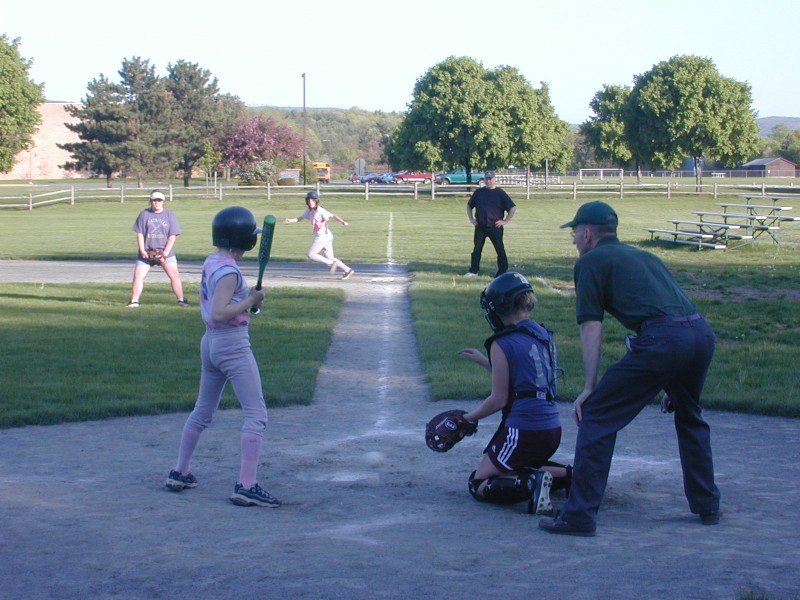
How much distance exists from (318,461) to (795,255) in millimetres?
19444

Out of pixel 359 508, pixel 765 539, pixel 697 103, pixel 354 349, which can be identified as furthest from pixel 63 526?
pixel 697 103

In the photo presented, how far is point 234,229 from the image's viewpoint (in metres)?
5.85

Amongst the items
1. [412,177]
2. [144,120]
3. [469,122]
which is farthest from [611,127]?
[144,120]

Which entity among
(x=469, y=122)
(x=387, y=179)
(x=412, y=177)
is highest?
(x=469, y=122)

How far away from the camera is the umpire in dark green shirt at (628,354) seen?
503 cm

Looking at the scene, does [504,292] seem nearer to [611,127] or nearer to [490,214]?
[490,214]

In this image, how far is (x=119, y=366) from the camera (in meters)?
10.4

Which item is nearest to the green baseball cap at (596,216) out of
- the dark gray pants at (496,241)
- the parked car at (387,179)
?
the dark gray pants at (496,241)

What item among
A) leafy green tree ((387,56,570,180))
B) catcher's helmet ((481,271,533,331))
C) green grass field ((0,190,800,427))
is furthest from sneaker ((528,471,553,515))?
leafy green tree ((387,56,570,180))

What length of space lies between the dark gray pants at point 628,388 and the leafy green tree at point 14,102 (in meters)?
68.4

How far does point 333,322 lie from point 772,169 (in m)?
132

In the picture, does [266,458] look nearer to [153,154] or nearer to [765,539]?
[765,539]

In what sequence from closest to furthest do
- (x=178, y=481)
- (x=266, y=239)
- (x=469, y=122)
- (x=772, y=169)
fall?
(x=266, y=239) < (x=178, y=481) < (x=469, y=122) < (x=772, y=169)

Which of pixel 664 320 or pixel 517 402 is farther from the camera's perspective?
pixel 517 402
